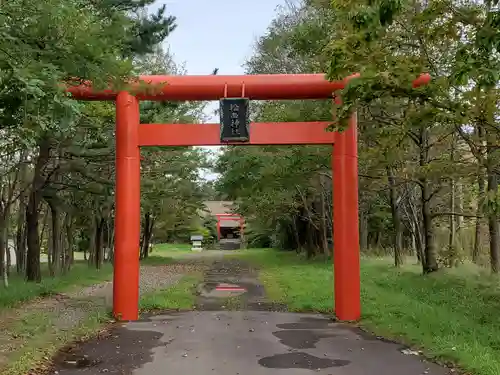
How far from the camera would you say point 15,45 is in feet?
20.8

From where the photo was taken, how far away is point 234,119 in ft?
33.9

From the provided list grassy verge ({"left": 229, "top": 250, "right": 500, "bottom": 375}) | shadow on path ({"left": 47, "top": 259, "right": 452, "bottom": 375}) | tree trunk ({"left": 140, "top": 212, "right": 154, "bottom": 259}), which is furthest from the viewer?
tree trunk ({"left": 140, "top": 212, "right": 154, "bottom": 259})

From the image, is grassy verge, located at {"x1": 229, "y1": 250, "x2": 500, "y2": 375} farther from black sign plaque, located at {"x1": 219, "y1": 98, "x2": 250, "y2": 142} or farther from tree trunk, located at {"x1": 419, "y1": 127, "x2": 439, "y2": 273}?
black sign plaque, located at {"x1": 219, "y1": 98, "x2": 250, "y2": 142}

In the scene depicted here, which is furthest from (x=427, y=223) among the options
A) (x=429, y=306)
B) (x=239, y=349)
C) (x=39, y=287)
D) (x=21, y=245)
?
(x=21, y=245)

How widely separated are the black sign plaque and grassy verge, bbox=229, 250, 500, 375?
13.5 feet

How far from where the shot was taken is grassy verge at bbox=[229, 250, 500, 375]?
708cm

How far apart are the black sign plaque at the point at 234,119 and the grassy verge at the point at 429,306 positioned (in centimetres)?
412

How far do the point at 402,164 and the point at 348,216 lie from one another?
600 centimetres

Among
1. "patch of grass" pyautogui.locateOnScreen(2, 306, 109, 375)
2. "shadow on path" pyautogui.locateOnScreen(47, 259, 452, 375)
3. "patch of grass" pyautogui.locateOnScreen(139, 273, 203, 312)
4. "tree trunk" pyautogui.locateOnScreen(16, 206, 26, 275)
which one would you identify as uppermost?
"tree trunk" pyautogui.locateOnScreen(16, 206, 26, 275)

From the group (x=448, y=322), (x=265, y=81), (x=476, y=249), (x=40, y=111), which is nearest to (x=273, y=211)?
(x=476, y=249)

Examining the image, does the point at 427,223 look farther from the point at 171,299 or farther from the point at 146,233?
the point at 146,233

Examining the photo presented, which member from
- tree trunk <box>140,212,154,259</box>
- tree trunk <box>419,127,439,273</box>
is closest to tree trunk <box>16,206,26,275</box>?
tree trunk <box>140,212,154,259</box>

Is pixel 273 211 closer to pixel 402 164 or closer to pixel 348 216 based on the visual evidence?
pixel 402 164

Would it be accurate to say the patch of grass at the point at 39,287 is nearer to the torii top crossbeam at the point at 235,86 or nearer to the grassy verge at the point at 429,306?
the torii top crossbeam at the point at 235,86
